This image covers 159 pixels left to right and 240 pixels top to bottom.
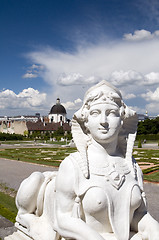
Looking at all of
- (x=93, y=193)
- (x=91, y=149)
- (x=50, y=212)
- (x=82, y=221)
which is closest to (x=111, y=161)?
(x=91, y=149)

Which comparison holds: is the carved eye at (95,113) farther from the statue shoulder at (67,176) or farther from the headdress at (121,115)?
the statue shoulder at (67,176)

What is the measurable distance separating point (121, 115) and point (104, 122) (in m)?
0.31

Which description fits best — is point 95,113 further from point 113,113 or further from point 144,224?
point 144,224

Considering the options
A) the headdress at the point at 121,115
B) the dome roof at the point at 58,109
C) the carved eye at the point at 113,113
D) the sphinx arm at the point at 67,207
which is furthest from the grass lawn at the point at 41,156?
the dome roof at the point at 58,109

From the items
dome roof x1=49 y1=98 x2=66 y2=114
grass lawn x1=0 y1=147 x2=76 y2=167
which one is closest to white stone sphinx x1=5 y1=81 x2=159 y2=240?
grass lawn x1=0 y1=147 x2=76 y2=167

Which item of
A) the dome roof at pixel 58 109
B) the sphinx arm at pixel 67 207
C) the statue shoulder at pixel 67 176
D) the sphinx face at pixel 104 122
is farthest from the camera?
the dome roof at pixel 58 109

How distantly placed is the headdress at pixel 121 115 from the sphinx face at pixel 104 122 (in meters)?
0.08

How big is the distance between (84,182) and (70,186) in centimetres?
16

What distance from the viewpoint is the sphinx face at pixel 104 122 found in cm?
289

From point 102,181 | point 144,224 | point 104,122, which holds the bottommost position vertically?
point 144,224

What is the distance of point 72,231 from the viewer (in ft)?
8.75

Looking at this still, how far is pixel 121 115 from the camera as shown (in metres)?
3.05

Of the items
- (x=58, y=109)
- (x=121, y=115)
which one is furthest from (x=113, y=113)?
(x=58, y=109)

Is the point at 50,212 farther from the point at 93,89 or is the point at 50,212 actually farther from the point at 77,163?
the point at 93,89
